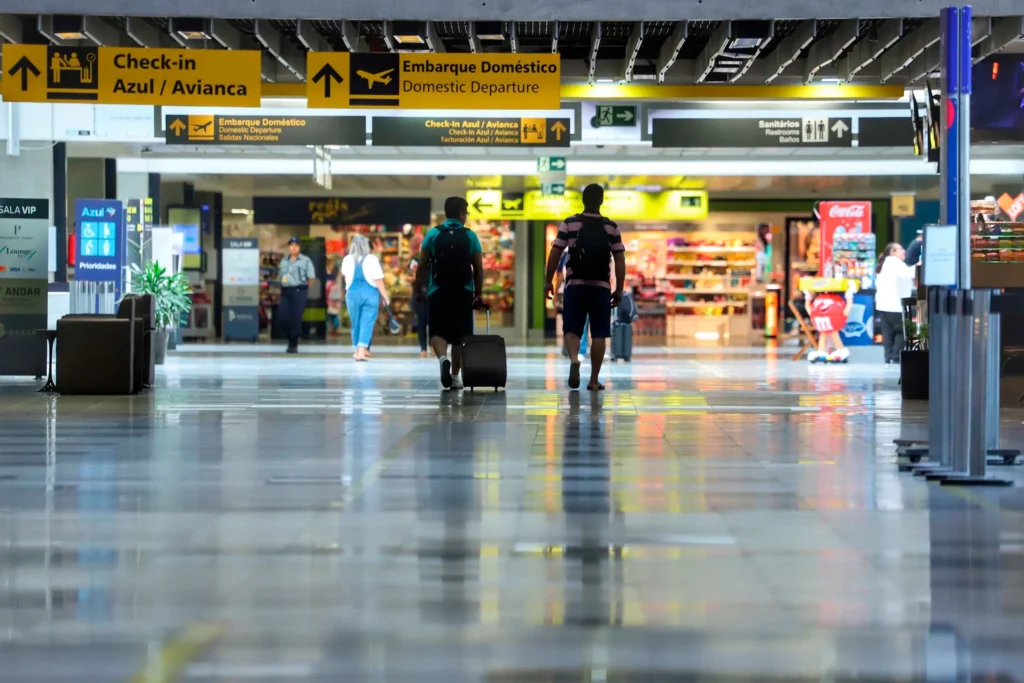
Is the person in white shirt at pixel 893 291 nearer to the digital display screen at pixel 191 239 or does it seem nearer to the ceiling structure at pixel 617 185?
the ceiling structure at pixel 617 185

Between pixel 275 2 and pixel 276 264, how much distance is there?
2185 centimetres

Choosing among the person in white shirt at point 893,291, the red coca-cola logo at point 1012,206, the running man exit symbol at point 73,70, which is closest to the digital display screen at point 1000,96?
the red coca-cola logo at point 1012,206

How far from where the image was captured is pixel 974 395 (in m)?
6.48

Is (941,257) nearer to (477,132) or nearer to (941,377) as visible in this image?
(941,377)

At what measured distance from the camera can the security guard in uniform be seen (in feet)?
71.1

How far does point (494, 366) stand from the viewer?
39.3 feet

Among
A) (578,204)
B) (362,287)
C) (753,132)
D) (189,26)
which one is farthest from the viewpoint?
(578,204)

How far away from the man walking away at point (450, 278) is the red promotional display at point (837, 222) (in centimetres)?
1193

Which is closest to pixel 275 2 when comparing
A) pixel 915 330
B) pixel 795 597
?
pixel 915 330

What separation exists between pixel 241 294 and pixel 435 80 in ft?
53.5

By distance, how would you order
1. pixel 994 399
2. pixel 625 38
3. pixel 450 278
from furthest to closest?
pixel 625 38
pixel 450 278
pixel 994 399

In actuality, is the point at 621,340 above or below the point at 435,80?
below

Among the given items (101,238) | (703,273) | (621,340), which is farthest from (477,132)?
(703,273)

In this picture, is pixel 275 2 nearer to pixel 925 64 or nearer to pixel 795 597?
pixel 925 64
